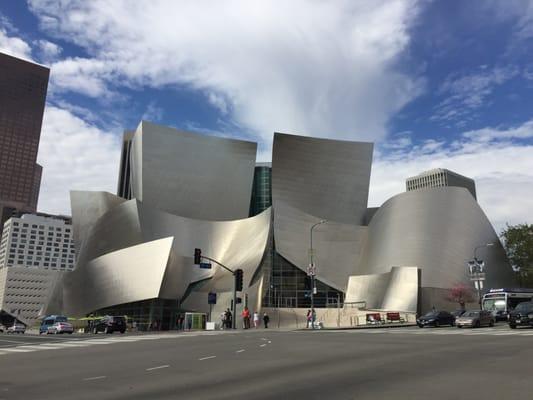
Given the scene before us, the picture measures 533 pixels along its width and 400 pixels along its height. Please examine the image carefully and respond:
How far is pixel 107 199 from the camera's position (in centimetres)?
5934

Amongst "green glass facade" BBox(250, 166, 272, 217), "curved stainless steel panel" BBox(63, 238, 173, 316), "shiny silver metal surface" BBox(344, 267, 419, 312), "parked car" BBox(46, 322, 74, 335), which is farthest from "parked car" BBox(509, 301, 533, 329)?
"green glass facade" BBox(250, 166, 272, 217)

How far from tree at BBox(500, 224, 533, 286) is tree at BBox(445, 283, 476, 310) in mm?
15469

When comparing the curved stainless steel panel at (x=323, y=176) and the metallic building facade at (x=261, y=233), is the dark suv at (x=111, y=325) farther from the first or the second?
the curved stainless steel panel at (x=323, y=176)

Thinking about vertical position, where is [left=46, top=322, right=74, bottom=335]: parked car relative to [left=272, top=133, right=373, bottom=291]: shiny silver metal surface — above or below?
below

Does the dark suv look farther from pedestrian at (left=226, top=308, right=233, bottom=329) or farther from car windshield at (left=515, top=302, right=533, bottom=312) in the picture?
car windshield at (left=515, top=302, right=533, bottom=312)

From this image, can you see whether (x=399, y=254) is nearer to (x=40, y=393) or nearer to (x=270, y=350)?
(x=270, y=350)

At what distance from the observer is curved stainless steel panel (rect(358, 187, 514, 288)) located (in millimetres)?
48438

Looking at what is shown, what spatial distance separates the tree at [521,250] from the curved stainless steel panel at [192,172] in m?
34.6

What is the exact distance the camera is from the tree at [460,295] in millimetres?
45656

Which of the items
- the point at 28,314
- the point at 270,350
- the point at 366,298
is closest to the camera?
the point at 270,350

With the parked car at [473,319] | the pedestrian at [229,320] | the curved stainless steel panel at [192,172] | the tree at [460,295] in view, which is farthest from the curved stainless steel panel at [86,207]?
the parked car at [473,319]

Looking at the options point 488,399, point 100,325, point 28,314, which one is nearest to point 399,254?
point 100,325

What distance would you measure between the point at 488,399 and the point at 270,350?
823cm

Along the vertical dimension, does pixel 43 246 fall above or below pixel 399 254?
above
